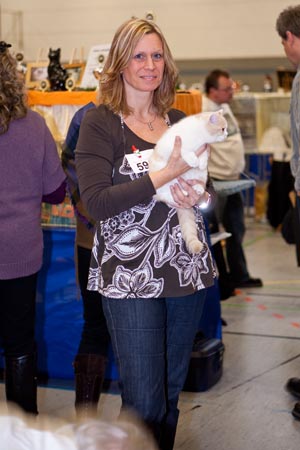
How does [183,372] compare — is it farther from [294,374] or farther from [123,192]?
[294,374]

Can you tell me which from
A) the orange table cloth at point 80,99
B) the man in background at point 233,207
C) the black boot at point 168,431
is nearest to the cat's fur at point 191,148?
the black boot at point 168,431

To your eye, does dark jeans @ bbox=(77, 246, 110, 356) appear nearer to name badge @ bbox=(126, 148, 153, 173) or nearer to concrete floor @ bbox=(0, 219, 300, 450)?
concrete floor @ bbox=(0, 219, 300, 450)

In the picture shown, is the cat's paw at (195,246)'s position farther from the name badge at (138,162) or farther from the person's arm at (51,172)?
the person's arm at (51,172)

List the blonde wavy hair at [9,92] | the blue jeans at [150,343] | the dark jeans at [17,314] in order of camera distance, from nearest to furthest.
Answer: the blue jeans at [150,343] < the blonde wavy hair at [9,92] < the dark jeans at [17,314]

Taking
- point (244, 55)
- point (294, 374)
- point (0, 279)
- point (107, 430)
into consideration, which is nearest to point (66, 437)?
point (107, 430)

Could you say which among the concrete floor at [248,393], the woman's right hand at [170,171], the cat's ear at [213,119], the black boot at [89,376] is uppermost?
the cat's ear at [213,119]

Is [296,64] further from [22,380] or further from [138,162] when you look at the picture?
[22,380]

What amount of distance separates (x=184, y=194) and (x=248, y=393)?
1817 millimetres

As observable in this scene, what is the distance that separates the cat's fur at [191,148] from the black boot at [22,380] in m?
1.01

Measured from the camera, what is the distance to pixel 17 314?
A: 2818 millimetres

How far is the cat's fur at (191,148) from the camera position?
83.7 inches

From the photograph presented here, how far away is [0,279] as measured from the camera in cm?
275

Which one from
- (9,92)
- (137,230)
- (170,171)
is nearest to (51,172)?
(9,92)

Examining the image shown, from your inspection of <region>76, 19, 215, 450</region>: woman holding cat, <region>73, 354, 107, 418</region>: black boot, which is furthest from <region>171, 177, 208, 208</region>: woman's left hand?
<region>73, 354, 107, 418</region>: black boot
